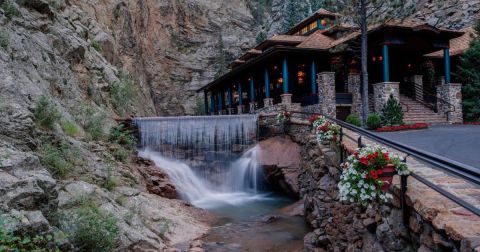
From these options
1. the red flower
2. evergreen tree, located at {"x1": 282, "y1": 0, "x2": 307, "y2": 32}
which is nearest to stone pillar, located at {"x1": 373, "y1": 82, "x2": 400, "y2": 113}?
the red flower

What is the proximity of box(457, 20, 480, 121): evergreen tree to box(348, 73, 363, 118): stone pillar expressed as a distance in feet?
23.9

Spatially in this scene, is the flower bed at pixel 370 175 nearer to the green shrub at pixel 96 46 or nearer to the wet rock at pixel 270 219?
the wet rock at pixel 270 219

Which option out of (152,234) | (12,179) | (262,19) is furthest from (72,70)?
(262,19)

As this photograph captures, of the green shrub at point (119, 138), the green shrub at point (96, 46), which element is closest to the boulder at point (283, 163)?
the green shrub at point (119, 138)

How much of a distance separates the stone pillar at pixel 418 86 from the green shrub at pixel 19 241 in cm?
2564

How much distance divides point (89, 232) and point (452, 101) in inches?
970

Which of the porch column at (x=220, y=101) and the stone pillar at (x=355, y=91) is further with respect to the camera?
the porch column at (x=220, y=101)

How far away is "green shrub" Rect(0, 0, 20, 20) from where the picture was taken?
12.0 meters

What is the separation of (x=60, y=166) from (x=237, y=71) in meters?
23.4

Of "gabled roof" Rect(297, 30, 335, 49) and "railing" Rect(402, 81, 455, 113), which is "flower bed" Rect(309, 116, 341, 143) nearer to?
"gabled roof" Rect(297, 30, 335, 49)

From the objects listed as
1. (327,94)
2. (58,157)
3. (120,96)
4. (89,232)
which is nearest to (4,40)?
(58,157)

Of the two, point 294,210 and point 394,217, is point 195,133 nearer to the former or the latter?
point 294,210

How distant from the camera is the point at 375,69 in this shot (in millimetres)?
27641

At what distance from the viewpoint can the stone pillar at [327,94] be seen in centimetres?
2191
